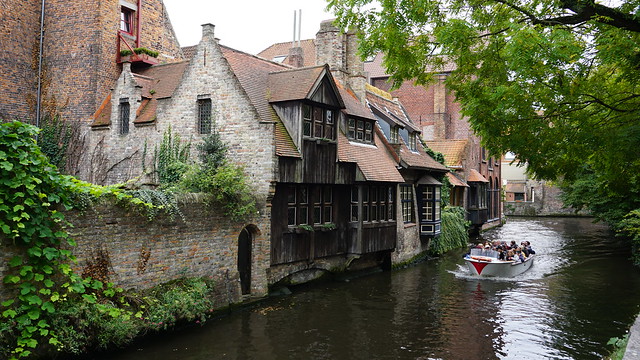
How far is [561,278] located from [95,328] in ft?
60.8

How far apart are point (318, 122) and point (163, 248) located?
6.95m

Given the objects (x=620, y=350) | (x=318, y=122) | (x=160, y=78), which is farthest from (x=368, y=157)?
(x=620, y=350)

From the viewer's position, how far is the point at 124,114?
20047 mm

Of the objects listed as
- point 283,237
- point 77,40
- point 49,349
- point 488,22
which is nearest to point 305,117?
point 283,237

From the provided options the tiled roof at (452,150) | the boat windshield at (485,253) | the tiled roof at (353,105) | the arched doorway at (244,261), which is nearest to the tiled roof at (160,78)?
the tiled roof at (353,105)

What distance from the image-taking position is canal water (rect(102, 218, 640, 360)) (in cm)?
1154

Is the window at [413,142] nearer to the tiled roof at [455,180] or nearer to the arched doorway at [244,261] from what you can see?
the tiled roof at [455,180]

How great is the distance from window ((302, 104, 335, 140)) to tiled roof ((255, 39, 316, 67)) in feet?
89.6

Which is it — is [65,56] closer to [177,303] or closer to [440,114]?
[177,303]

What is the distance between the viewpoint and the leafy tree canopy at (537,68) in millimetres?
6688

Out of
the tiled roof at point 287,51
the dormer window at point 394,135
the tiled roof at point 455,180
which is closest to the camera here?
the dormer window at point 394,135

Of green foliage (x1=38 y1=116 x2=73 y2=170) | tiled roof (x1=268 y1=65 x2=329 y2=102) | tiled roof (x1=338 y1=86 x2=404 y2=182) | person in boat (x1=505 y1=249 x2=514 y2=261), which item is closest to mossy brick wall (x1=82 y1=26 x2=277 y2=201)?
tiled roof (x1=268 y1=65 x2=329 y2=102)

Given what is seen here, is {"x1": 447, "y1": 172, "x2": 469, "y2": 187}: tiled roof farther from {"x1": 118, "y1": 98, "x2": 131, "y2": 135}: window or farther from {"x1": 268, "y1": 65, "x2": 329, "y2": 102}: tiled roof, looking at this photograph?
{"x1": 118, "y1": 98, "x2": 131, "y2": 135}: window

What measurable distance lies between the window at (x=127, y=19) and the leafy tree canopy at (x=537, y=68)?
725 inches
